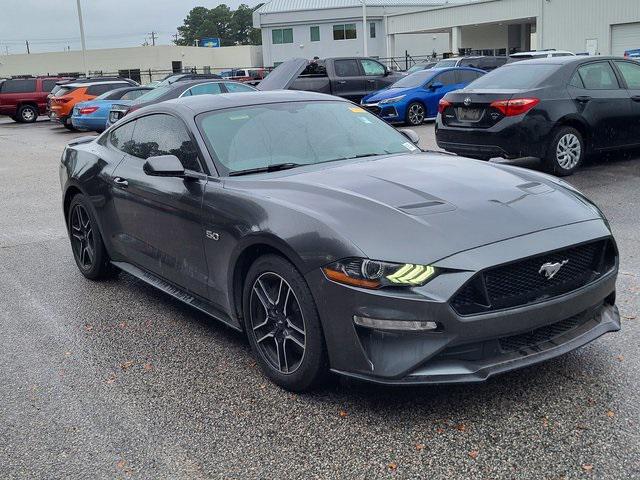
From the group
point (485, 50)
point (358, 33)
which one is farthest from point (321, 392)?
point (358, 33)

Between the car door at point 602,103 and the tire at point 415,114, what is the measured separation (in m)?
8.32

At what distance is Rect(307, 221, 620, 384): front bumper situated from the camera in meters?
3.26

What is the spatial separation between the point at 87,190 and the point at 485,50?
160 feet

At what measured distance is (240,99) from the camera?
16.7 feet

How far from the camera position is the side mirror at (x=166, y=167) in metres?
4.47

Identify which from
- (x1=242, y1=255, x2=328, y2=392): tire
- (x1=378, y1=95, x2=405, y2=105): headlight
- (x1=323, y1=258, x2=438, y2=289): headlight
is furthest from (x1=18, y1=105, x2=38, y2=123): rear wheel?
(x1=323, y1=258, x2=438, y2=289): headlight

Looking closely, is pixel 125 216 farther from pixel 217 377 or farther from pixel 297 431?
pixel 297 431

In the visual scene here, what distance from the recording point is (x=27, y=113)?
3139 cm

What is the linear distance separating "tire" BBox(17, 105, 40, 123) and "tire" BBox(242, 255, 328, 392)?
30314mm

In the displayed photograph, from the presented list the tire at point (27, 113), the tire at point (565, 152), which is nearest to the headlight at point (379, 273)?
the tire at point (565, 152)

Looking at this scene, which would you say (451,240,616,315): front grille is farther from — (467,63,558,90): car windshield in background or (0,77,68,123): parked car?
(0,77,68,123): parked car

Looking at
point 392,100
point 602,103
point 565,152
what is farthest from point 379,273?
point 392,100

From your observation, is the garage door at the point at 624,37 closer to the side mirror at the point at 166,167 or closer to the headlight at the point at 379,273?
the side mirror at the point at 166,167

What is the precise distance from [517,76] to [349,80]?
11243 mm
